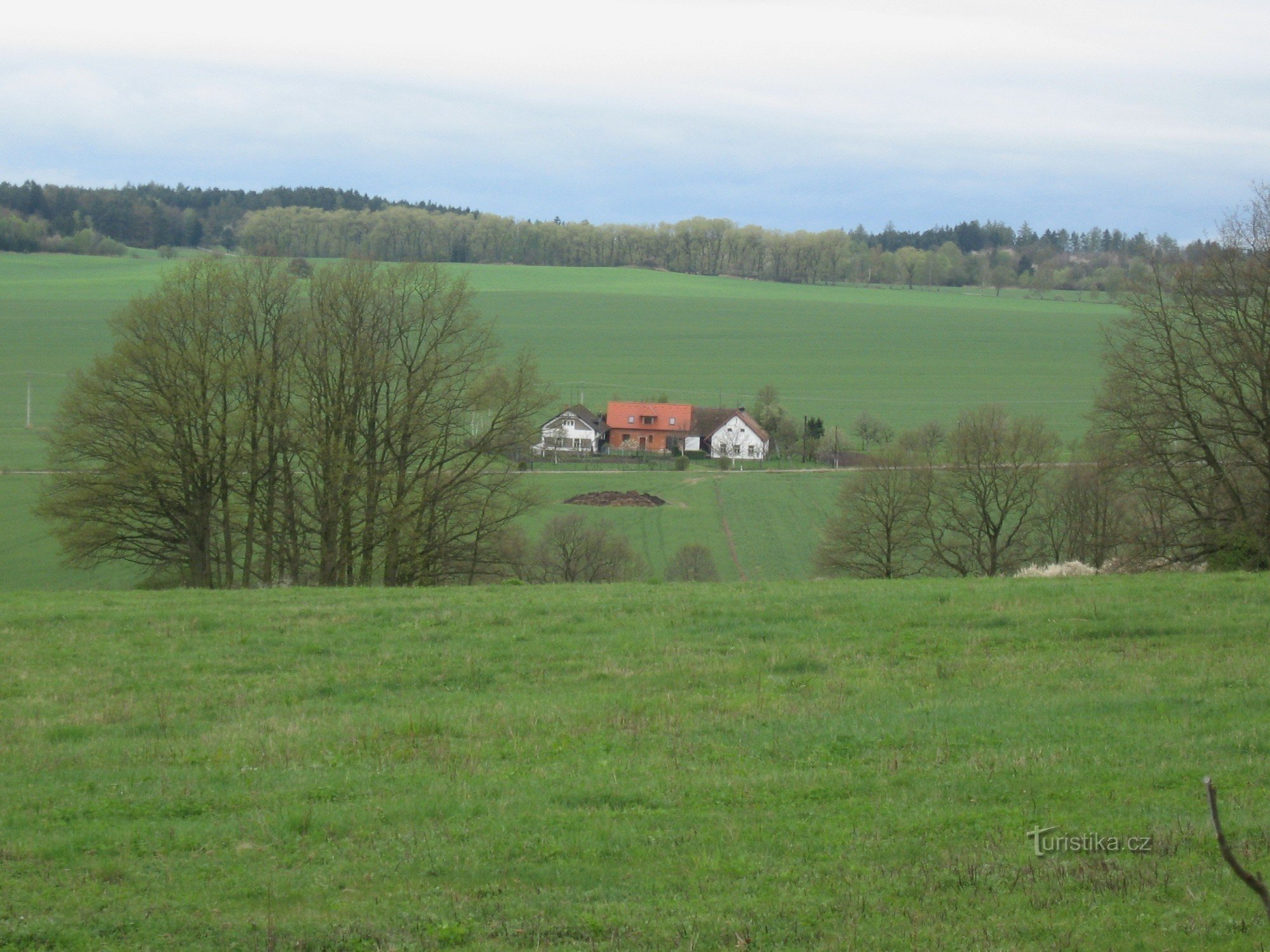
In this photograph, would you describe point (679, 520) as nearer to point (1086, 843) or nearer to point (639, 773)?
point (639, 773)

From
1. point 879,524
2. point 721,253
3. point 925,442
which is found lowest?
point 879,524

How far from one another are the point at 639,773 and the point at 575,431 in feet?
275

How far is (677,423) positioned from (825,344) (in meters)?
38.7

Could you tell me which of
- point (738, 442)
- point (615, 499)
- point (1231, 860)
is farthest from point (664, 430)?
point (1231, 860)

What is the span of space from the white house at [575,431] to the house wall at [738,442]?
1009 centimetres

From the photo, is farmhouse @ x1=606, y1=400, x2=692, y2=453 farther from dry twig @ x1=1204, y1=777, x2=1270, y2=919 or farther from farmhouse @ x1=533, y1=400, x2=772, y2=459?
dry twig @ x1=1204, y1=777, x2=1270, y2=919

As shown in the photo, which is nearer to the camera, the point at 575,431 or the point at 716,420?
the point at 575,431

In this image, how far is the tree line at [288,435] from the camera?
31062 millimetres

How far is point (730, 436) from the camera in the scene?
304 ft

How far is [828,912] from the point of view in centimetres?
655

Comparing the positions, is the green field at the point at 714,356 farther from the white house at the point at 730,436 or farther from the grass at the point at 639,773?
the grass at the point at 639,773

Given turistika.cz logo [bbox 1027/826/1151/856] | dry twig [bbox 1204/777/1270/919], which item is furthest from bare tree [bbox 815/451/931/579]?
dry twig [bbox 1204/777/1270/919]

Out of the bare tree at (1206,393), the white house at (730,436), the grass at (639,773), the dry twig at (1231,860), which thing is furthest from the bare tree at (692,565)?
the dry twig at (1231,860)

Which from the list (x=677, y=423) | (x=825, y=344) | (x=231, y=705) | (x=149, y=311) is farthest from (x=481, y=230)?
(x=231, y=705)
